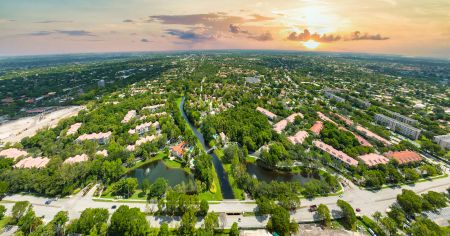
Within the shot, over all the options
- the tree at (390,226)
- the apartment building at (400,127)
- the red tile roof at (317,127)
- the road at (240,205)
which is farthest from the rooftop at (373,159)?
the apartment building at (400,127)

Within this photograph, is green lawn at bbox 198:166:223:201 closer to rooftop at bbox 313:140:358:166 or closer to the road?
the road

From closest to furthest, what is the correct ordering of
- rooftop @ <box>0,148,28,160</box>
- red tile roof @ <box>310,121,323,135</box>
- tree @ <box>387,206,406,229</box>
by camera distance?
tree @ <box>387,206,406,229</box> → rooftop @ <box>0,148,28,160</box> → red tile roof @ <box>310,121,323,135</box>

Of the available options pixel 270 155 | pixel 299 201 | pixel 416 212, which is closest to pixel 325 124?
pixel 270 155

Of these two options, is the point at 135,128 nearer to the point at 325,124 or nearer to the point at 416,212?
the point at 325,124

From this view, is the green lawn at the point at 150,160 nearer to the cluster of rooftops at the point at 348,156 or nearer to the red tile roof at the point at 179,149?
the red tile roof at the point at 179,149

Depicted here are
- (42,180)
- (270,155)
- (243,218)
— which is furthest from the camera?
(270,155)

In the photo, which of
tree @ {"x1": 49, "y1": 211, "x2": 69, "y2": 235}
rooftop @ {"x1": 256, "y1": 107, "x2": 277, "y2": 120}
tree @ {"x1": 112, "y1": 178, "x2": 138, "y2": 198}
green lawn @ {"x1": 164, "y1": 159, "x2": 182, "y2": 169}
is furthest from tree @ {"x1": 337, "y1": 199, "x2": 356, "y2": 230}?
rooftop @ {"x1": 256, "y1": 107, "x2": 277, "y2": 120}

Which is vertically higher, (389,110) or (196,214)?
(389,110)
